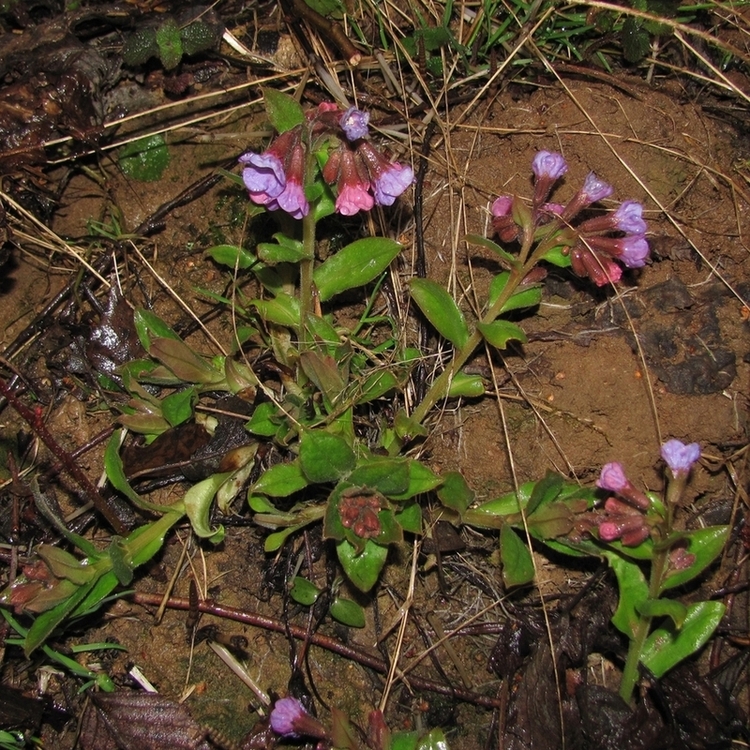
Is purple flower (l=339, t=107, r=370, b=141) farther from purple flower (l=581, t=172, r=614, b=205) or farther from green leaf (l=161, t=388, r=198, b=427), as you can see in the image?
green leaf (l=161, t=388, r=198, b=427)

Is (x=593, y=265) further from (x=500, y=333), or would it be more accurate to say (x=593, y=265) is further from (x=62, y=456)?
(x=62, y=456)

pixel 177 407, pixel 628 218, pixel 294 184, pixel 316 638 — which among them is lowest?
pixel 316 638

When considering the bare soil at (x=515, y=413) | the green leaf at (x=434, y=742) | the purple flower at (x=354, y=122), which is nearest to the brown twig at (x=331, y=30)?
the bare soil at (x=515, y=413)

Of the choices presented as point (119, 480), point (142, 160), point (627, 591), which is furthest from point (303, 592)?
point (142, 160)

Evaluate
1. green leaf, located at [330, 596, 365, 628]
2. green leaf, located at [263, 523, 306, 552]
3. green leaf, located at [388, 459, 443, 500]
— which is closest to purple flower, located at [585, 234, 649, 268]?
green leaf, located at [388, 459, 443, 500]

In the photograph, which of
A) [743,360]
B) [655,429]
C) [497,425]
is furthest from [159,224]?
[743,360]

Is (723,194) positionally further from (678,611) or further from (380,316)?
(678,611)

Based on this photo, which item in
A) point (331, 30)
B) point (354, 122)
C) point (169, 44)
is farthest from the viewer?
point (169, 44)
